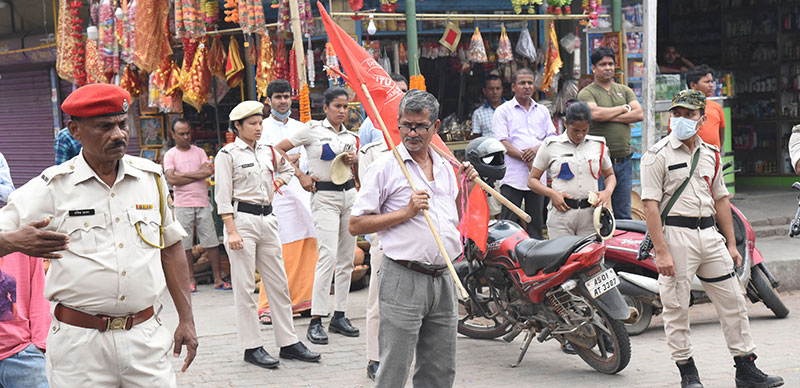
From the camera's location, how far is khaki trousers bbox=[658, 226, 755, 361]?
5.68 m

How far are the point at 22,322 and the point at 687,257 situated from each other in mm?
3852

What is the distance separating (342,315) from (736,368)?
10.6ft

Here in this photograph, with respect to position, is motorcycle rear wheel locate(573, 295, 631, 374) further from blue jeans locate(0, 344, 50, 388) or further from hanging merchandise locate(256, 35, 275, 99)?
hanging merchandise locate(256, 35, 275, 99)

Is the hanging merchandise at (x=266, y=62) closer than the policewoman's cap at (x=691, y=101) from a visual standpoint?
No

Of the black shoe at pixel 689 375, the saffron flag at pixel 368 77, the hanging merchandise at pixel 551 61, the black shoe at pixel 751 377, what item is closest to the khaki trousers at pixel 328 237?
the saffron flag at pixel 368 77

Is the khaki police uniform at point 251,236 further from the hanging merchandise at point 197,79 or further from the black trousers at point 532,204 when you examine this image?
the hanging merchandise at point 197,79

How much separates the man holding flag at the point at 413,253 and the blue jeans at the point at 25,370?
5.15 feet

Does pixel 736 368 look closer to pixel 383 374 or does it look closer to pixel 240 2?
pixel 383 374

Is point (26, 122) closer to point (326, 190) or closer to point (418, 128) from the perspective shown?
point (326, 190)

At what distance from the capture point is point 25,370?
3889 millimetres

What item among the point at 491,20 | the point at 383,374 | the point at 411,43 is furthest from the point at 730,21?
the point at 383,374

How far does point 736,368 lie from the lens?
19.0ft

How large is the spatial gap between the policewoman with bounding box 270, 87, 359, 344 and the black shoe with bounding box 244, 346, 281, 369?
665 mm

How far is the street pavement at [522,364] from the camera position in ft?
20.2
